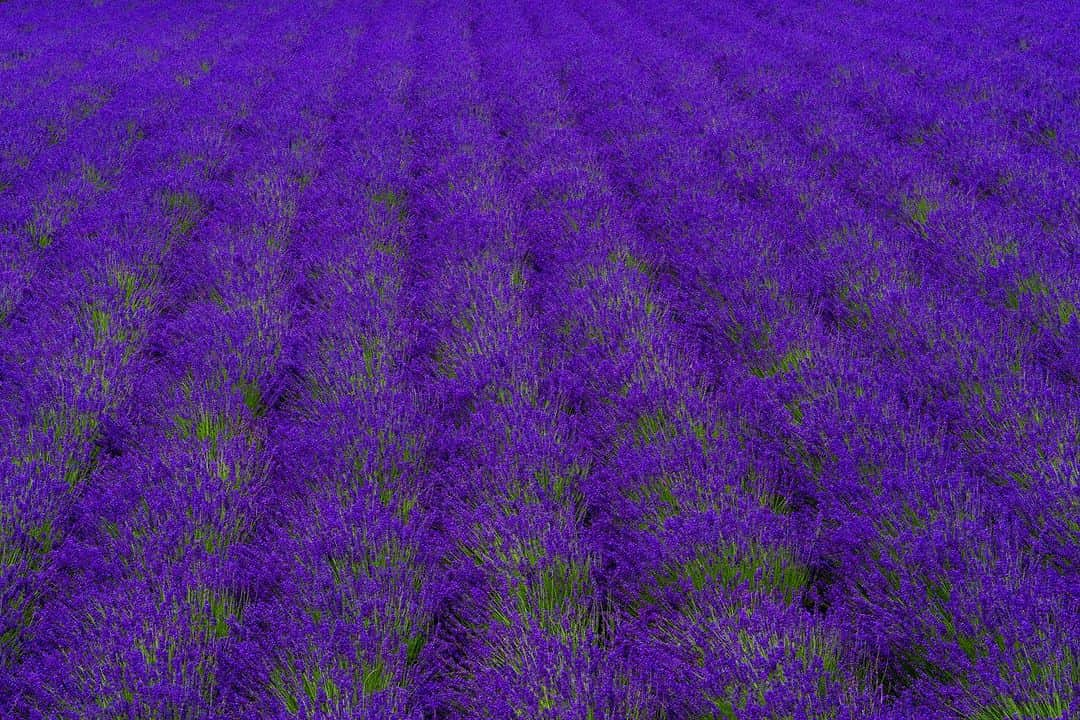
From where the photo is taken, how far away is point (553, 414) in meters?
2.52

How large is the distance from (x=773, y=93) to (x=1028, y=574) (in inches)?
195

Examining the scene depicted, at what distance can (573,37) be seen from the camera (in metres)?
8.44

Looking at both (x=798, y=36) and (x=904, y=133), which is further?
(x=798, y=36)

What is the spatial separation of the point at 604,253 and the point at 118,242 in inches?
103

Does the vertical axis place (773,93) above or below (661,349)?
above

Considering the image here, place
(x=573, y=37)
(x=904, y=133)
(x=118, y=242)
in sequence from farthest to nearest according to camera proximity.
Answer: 1. (x=573, y=37)
2. (x=904, y=133)
3. (x=118, y=242)

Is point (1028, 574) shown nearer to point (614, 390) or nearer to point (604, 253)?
point (614, 390)

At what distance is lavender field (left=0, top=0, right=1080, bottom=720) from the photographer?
1.65 meters

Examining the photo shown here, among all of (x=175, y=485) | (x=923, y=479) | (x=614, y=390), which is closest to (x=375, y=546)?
(x=175, y=485)

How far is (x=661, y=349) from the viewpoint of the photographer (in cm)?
277

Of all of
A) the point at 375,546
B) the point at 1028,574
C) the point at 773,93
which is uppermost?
the point at 773,93

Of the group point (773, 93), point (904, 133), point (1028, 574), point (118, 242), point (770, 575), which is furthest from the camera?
point (773, 93)

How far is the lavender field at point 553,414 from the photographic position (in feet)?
5.41

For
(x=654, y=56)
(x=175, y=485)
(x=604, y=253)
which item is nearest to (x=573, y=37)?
(x=654, y=56)
